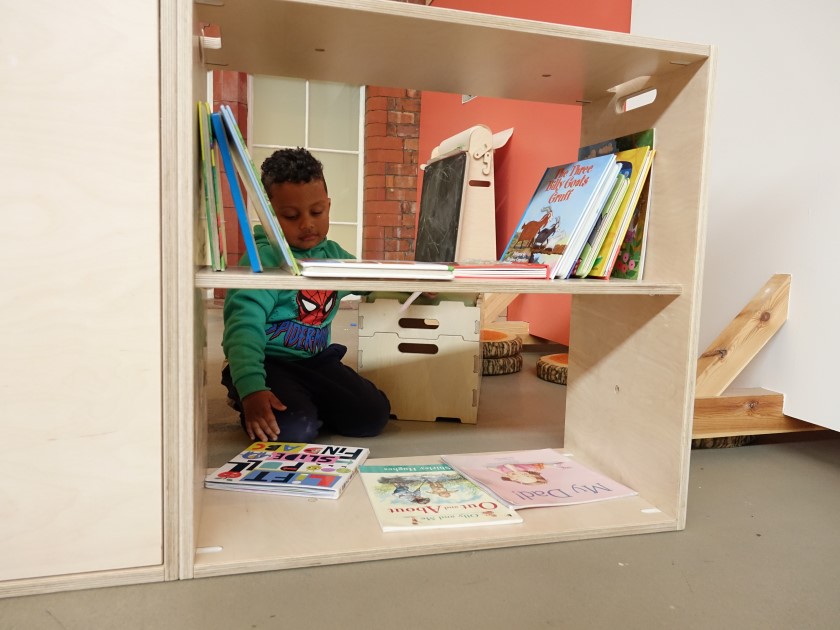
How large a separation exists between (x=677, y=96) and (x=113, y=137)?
86cm

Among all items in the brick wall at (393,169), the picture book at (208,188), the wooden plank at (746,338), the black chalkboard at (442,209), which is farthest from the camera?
the brick wall at (393,169)

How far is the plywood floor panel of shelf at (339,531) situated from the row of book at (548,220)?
0.39m

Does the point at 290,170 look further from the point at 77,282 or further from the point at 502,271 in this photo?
the point at 77,282

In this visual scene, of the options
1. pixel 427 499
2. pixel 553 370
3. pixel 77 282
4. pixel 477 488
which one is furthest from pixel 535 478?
pixel 553 370

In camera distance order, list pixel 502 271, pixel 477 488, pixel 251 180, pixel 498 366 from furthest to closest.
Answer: pixel 498 366 → pixel 477 488 → pixel 502 271 → pixel 251 180

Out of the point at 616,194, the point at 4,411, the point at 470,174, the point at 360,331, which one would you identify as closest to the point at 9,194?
the point at 4,411

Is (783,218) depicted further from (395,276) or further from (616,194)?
(395,276)

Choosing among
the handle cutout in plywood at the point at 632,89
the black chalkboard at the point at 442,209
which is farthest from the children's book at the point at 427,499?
the black chalkboard at the point at 442,209

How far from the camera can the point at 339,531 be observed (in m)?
0.97

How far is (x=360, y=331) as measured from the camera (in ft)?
5.83

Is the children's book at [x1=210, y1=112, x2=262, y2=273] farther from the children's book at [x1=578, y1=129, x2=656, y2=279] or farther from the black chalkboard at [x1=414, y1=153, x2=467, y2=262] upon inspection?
the black chalkboard at [x1=414, y1=153, x2=467, y2=262]

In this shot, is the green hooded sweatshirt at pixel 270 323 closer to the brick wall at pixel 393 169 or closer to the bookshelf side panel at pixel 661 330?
the bookshelf side panel at pixel 661 330

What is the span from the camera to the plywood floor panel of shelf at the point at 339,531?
35.4 inches

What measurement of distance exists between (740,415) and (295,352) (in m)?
1.08
